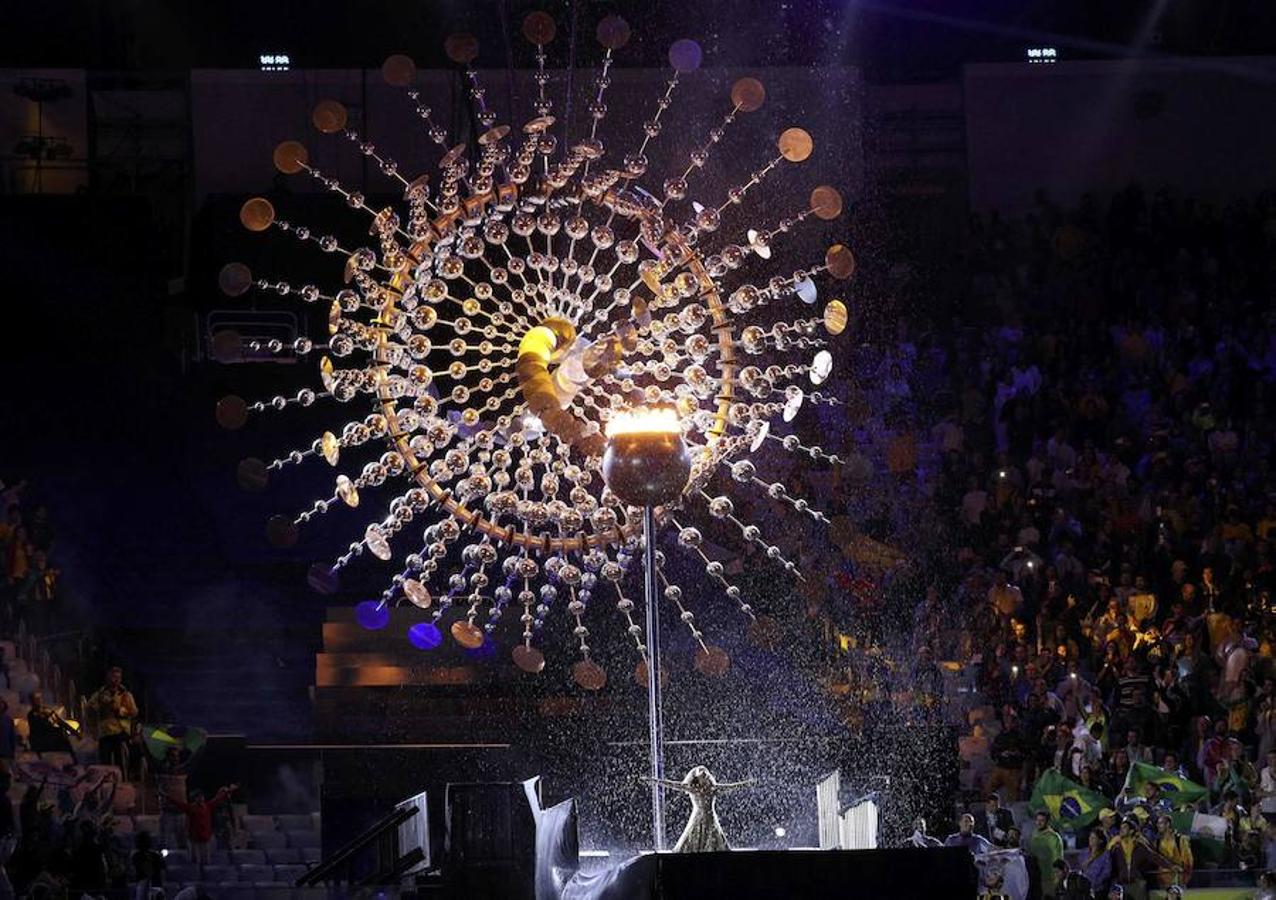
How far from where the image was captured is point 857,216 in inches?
769

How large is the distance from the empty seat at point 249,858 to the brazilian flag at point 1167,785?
5509 millimetres

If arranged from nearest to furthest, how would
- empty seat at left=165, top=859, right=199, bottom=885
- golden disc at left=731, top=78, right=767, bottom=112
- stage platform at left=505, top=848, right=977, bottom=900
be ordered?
stage platform at left=505, top=848, right=977, bottom=900, golden disc at left=731, top=78, right=767, bottom=112, empty seat at left=165, top=859, right=199, bottom=885

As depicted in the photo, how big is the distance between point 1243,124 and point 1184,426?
4.64m

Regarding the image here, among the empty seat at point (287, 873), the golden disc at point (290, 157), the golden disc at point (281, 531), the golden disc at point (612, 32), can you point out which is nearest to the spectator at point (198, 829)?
the empty seat at point (287, 873)

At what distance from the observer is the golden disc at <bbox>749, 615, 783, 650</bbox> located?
50.3 feet

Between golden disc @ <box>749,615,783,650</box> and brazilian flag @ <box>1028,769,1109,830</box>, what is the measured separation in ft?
8.90

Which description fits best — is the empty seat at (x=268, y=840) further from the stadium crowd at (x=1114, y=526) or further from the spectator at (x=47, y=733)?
the stadium crowd at (x=1114, y=526)

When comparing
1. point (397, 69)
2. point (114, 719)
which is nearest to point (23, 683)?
point (114, 719)

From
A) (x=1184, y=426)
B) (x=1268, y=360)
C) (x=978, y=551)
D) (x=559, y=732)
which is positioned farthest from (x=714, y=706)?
(x=1268, y=360)

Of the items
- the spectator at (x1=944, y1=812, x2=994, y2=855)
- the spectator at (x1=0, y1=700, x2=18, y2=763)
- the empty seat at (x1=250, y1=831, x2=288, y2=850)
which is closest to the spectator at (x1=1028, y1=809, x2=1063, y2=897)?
the spectator at (x1=944, y1=812, x2=994, y2=855)

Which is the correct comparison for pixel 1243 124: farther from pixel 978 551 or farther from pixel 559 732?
pixel 559 732

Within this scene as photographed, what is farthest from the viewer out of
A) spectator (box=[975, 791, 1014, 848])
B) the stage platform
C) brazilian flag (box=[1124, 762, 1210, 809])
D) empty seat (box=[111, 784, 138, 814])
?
empty seat (box=[111, 784, 138, 814])

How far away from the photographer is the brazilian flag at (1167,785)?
12.9 metres

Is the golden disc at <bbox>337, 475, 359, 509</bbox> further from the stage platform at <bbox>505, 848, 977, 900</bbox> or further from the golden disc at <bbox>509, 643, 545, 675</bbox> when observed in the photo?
the stage platform at <bbox>505, 848, 977, 900</bbox>
